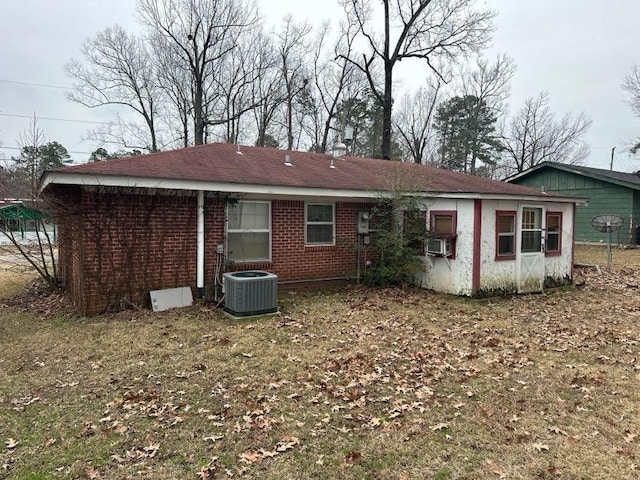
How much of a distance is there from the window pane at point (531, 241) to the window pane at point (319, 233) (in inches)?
178

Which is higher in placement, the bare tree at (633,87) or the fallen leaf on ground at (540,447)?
the bare tree at (633,87)

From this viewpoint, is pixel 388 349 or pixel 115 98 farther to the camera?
pixel 115 98

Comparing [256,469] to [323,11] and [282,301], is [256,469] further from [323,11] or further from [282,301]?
[323,11]

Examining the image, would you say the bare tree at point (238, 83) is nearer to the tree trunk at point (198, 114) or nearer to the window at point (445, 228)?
the tree trunk at point (198, 114)

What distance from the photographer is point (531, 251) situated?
10195 mm

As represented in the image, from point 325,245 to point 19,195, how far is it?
25.4ft

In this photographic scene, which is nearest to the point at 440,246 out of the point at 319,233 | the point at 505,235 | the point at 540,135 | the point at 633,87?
the point at 505,235

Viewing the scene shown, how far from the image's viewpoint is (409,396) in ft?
14.8

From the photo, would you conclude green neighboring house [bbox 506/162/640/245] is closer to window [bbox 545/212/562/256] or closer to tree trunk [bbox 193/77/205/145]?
window [bbox 545/212/562/256]

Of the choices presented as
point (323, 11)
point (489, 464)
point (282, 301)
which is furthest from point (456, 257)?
point (323, 11)

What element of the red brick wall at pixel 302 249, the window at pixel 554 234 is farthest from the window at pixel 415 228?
the window at pixel 554 234

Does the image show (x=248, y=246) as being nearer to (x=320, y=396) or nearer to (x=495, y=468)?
(x=320, y=396)

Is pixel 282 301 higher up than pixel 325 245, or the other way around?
pixel 325 245

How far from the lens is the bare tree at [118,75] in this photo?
28391 mm
